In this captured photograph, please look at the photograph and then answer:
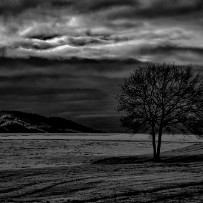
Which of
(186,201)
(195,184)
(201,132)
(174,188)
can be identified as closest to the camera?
(186,201)

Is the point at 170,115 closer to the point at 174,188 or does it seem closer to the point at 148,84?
the point at 148,84

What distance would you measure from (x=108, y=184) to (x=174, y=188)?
15.3 feet

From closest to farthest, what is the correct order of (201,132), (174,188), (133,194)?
(133,194)
(174,188)
(201,132)

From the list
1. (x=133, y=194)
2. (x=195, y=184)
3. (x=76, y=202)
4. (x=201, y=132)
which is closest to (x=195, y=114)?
(x=201, y=132)

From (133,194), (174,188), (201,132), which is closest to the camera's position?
(133,194)

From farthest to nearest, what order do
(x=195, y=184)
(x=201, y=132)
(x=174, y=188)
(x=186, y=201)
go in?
(x=201, y=132) < (x=195, y=184) < (x=174, y=188) < (x=186, y=201)

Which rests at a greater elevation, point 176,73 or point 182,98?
point 176,73

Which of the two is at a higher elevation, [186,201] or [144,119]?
[144,119]

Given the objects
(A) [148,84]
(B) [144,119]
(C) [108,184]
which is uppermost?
(A) [148,84]

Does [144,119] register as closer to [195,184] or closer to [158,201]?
[195,184]

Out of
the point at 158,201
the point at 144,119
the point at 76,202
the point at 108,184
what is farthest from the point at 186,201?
the point at 144,119

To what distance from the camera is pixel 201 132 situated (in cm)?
4847

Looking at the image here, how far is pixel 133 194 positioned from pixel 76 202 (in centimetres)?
352

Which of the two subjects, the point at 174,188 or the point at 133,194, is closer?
the point at 133,194
